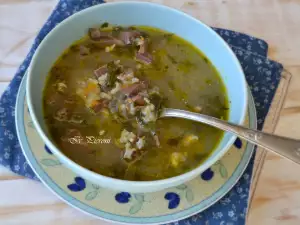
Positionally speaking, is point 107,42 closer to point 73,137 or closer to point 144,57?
point 144,57

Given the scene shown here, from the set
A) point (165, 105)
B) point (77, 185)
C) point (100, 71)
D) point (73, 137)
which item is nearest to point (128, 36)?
point (100, 71)

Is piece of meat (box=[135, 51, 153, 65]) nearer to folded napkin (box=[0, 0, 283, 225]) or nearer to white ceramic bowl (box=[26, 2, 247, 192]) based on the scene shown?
white ceramic bowl (box=[26, 2, 247, 192])

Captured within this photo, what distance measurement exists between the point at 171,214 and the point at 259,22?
91 cm

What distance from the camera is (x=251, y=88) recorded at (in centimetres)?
146

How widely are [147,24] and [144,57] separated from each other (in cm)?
14

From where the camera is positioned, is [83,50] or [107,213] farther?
[83,50]

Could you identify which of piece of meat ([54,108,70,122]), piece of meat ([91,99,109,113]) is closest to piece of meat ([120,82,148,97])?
piece of meat ([91,99,109,113])

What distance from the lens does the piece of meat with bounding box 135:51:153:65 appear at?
138 centimetres

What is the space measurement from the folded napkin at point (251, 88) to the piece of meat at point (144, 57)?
0.34m

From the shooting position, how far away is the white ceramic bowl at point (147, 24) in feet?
4.00

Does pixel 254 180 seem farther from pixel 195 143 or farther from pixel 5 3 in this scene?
pixel 5 3

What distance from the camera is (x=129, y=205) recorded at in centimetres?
115

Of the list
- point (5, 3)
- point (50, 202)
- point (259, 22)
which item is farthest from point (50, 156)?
point (259, 22)

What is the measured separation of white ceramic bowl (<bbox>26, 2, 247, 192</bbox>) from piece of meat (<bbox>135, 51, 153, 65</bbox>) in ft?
0.40
